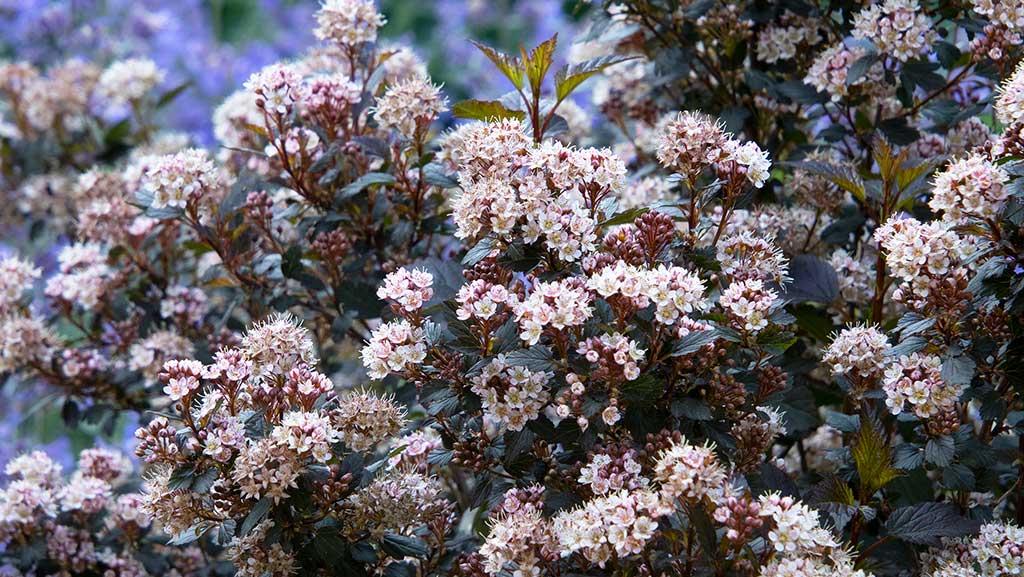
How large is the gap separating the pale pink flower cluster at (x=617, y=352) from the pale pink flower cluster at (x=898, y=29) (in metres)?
0.86

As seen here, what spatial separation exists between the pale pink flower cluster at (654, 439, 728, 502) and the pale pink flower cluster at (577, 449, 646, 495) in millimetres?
72

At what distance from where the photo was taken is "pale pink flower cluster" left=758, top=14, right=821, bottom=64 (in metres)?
2.12

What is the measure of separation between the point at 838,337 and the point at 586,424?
1.39 ft

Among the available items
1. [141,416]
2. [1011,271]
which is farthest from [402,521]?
[141,416]

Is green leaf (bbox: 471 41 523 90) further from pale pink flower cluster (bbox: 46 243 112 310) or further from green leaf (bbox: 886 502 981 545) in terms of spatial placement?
pale pink flower cluster (bbox: 46 243 112 310)

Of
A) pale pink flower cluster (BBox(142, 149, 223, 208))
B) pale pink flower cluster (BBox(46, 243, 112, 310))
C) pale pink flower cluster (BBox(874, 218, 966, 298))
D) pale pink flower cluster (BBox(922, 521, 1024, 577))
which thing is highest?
pale pink flower cluster (BBox(46, 243, 112, 310))

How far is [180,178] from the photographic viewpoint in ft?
6.47

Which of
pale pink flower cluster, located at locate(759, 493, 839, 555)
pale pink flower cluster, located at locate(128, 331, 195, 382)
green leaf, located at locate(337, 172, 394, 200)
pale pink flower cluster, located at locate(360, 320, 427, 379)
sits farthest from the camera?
pale pink flower cluster, located at locate(128, 331, 195, 382)

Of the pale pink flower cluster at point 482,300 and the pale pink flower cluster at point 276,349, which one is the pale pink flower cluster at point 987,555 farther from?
the pale pink flower cluster at point 276,349

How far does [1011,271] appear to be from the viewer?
4.97 ft

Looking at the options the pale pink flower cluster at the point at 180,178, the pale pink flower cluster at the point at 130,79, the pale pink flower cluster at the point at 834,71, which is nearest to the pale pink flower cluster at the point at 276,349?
the pale pink flower cluster at the point at 180,178

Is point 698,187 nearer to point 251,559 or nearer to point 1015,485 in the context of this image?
point 1015,485

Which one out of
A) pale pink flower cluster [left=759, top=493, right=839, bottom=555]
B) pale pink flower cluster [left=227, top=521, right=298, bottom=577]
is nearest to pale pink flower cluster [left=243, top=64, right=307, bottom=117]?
pale pink flower cluster [left=227, top=521, right=298, bottom=577]

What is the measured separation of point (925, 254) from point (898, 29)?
576 millimetres
